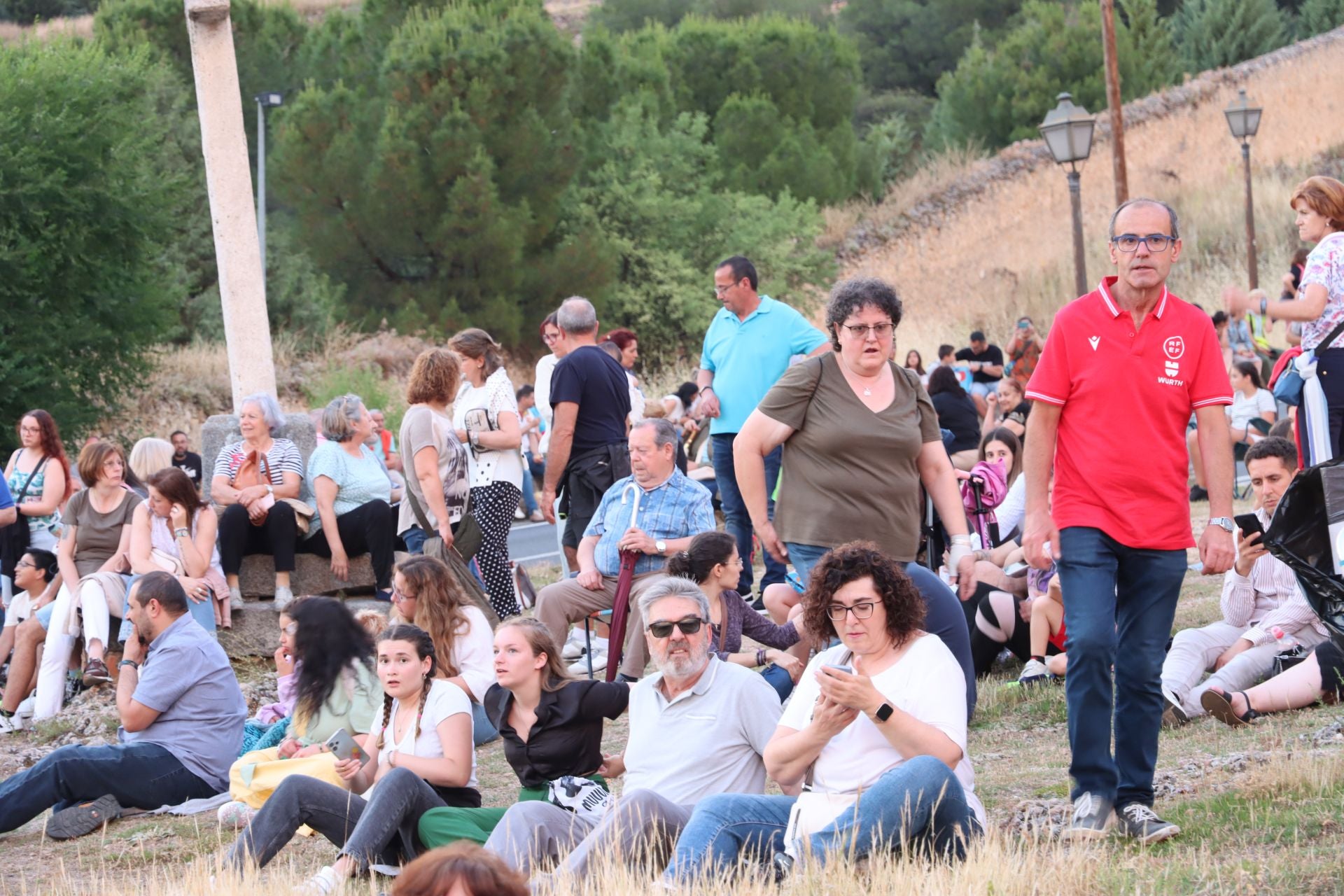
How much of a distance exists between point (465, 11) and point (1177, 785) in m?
31.6

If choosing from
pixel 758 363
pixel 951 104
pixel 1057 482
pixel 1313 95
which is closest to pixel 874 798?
pixel 1057 482

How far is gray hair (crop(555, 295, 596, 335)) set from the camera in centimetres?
917

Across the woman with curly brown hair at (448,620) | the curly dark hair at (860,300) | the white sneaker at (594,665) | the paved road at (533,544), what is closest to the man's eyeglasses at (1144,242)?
the curly dark hair at (860,300)

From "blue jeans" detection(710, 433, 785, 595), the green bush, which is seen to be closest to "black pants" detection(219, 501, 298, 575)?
"blue jeans" detection(710, 433, 785, 595)

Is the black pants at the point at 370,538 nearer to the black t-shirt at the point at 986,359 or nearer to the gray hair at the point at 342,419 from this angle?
the gray hair at the point at 342,419

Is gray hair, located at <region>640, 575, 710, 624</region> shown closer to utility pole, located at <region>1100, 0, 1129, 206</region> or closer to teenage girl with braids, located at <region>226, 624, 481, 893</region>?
teenage girl with braids, located at <region>226, 624, 481, 893</region>

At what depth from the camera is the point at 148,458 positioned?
10.9 m

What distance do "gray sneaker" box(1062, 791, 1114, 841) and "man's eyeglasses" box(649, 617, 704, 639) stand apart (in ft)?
4.51

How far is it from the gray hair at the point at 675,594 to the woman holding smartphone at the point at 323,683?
233cm

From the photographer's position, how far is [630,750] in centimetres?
576

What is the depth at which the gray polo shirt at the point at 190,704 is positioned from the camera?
7.85 meters

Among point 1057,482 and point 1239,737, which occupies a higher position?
point 1057,482

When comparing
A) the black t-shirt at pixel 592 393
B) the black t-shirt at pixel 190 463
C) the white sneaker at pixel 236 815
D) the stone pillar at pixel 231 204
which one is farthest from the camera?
the black t-shirt at pixel 190 463

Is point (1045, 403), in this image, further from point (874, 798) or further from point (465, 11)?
point (465, 11)
